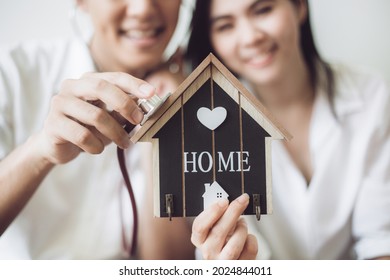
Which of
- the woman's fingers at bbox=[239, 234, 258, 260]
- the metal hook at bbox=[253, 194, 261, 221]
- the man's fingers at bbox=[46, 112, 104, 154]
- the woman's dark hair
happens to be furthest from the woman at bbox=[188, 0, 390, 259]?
the man's fingers at bbox=[46, 112, 104, 154]

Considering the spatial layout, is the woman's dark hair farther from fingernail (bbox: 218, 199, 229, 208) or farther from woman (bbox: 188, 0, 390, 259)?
fingernail (bbox: 218, 199, 229, 208)

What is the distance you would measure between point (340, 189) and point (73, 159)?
2.23 feet

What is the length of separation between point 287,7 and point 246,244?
58 cm

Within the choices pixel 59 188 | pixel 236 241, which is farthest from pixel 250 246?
pixel 59 188

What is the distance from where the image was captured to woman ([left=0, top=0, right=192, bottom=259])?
3.95ft

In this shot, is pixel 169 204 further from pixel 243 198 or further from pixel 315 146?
pixel 315 146

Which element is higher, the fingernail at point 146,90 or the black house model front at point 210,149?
the fingernail at point 146,90

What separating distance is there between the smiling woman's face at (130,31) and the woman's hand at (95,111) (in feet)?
0.49

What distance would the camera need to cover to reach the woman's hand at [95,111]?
3.29 feet

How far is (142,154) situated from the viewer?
125cm

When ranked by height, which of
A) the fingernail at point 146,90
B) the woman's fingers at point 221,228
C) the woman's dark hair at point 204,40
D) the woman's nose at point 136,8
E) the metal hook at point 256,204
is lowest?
the woman's fingers at point 221,228

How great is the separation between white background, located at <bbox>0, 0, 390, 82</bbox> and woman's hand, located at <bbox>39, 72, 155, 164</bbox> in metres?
0.24

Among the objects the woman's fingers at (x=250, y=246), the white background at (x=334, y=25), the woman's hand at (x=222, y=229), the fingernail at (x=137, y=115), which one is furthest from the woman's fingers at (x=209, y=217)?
the white background at (x=334, y=25)

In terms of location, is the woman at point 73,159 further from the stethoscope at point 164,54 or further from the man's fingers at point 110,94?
the man's fingers at point 110,94
